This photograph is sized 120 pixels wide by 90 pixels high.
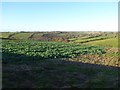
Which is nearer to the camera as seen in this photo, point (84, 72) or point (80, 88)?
point (80, 88)

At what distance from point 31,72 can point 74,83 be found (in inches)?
164

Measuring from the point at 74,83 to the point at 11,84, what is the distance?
367 centimetres

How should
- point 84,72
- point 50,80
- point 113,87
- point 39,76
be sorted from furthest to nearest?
point 84,72 → point 39,76 → point 50,80 → point 113,87

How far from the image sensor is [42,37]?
99.2 m

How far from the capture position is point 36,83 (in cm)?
1488

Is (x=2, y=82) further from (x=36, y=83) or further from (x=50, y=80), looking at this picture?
(x=50, y=80)

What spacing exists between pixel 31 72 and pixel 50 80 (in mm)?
2846

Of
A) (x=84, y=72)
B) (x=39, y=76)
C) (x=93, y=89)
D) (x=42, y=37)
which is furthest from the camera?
(x=42, y=37)

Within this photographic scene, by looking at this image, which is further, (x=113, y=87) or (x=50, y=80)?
(x=50, y=80)

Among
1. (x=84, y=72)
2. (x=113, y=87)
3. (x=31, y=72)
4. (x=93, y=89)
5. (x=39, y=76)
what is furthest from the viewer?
(x=84, y=72)

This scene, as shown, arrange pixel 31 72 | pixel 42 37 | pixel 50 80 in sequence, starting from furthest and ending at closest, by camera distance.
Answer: pixel 42 37, pixel 31 72, pixel 50 80

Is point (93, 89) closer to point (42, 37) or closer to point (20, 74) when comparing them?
point (20, 74)

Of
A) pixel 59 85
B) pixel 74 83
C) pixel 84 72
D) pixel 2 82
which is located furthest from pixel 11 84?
pixel 84 72

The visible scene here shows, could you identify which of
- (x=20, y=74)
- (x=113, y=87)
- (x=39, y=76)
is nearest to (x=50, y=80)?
(x=39, y=76)
